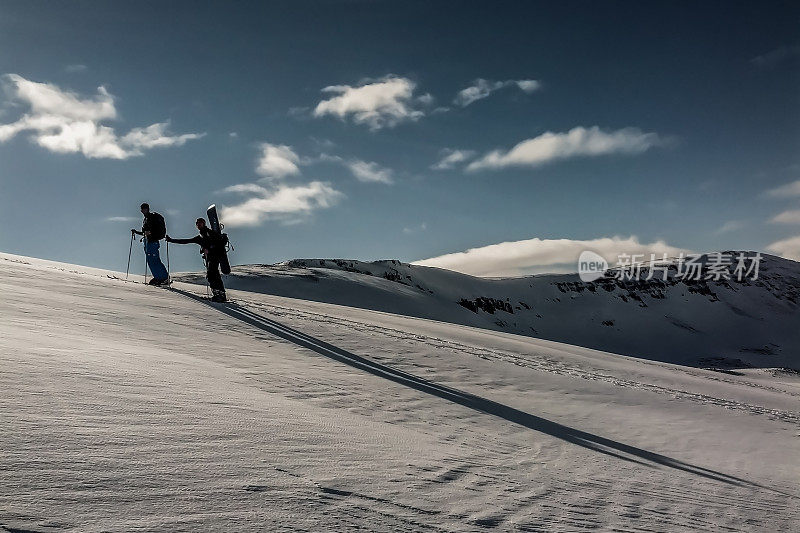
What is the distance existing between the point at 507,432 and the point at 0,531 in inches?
210

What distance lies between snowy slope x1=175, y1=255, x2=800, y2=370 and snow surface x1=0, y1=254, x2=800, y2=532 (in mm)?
30731

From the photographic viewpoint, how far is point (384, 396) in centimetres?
708

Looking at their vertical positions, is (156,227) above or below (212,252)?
above

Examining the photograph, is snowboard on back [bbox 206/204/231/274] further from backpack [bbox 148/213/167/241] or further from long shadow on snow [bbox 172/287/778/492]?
long shadow on snow [bbox 172/287/778/492]

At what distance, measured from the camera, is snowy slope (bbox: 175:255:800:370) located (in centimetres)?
4625

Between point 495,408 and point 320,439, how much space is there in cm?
404

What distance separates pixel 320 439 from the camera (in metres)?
4.35

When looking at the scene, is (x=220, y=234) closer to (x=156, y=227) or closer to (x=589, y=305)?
(x=156, y=227)

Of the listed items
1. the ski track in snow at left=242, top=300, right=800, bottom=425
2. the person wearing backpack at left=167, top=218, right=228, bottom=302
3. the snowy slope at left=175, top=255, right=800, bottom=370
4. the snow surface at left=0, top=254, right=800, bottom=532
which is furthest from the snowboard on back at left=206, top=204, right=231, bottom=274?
the snowy slope at left=175, top=255, right=800, bottom=370

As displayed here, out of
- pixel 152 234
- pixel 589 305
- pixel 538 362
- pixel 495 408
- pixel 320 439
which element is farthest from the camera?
pixel 589 305

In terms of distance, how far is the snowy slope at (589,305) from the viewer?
4625 centimetres

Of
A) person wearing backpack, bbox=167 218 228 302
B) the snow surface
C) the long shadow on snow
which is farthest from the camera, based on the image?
person wearing backpack, bbox=167 218 228 302

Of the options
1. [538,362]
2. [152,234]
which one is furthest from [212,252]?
[538,362]

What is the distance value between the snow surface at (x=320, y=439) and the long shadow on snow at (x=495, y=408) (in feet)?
0.18
